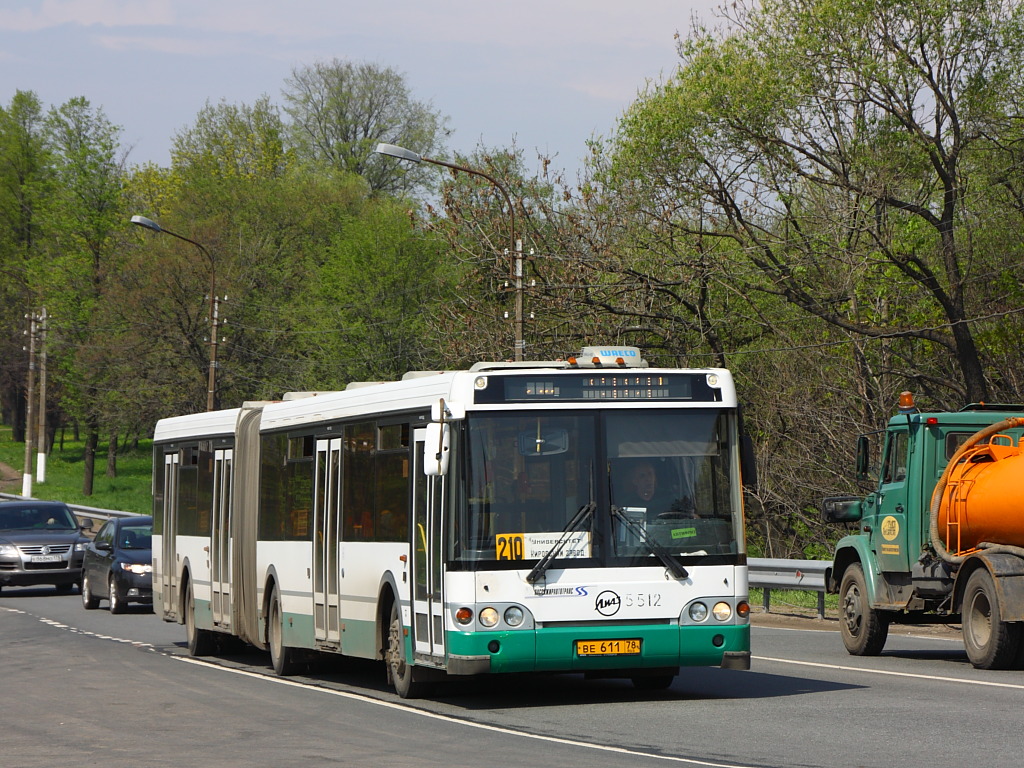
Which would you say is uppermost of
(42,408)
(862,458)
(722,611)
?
(42,408)

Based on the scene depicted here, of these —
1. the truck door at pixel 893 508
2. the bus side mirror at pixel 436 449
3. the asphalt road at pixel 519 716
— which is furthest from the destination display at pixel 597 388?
the truck door at pixel 893 508

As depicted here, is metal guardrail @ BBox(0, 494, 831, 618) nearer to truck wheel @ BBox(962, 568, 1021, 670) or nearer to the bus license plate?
truck wheel @ BBox(962, 568, 1021, 670)

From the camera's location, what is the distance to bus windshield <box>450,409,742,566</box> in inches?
489

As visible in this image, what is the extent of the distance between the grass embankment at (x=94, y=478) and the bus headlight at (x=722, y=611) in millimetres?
50098

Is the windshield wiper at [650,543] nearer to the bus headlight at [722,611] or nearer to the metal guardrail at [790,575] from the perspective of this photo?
the bus headlight at [722,611]

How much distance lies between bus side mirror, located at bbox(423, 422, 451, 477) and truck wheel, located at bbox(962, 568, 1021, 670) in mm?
5770

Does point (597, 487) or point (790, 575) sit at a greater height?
point (597, 487)

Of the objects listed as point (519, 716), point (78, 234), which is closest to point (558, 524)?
point (519, 716)

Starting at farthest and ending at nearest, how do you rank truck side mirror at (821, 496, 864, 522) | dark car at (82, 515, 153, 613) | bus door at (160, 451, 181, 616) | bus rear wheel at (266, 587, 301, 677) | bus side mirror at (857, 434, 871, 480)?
dark car at (82, 515, 153, 613) < bus door at (160, 451, 181, 616) < truck side mirror at (821, 496, 864, 522) < bus side mirror at (857, 434, 871, 480) < bus rear wheel at (266, 587, 301, 677)

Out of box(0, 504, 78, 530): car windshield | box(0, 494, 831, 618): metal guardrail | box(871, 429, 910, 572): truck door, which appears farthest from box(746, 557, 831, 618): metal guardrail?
box(0, 504, 78, 530): car windshield

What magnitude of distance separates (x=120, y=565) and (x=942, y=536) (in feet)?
50.1

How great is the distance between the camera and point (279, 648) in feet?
55.0

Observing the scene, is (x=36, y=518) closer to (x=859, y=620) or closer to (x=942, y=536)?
(x=859, y=620)

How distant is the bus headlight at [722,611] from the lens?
41.7 feet
